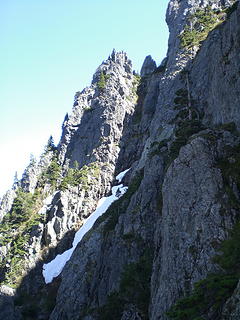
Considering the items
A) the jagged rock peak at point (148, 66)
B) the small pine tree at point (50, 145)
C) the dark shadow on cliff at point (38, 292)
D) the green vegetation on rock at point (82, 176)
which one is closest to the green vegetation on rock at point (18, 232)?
the dark shadow on cliff at point (38, 292)

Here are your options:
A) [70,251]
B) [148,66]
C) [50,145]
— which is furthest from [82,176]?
[148,66]

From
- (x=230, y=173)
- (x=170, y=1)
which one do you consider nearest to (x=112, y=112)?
(x=170, y=1)

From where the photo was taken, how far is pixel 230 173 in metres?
25.9

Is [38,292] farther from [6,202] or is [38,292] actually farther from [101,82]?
[101,82]

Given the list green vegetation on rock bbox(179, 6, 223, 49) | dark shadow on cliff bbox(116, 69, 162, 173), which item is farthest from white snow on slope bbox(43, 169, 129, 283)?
green vegetation on rock bbox(179, 6, 223, 49)

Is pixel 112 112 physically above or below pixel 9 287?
above

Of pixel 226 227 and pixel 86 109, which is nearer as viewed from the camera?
pixel 226 227

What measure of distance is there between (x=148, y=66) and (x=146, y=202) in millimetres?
83203

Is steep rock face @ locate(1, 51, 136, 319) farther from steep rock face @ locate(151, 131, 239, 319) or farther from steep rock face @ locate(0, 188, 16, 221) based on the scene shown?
steep rock face @ locate(151, 131, 239, 319)

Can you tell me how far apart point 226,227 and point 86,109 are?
78848 mm

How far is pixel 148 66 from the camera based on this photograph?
4350 inches

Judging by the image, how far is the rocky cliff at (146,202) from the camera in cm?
2259

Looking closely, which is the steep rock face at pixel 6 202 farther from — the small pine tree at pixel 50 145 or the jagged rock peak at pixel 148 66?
the jagged rock peak at pixel 148 66

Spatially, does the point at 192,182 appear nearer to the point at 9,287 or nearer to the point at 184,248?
the point at 184,248
